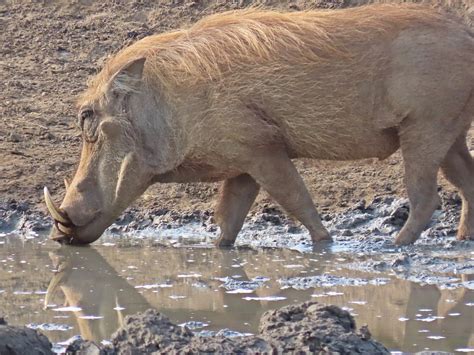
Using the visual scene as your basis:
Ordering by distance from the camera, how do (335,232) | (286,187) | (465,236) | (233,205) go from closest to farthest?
1. (286,187)
2. (465,236)
3. (233,205)
4. (335,232)

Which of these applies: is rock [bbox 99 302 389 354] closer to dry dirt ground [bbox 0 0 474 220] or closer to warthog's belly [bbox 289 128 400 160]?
warthog's belly [bbox 289 128 400 160]

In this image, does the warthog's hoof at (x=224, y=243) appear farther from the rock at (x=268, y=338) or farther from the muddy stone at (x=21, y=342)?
the muddy stone at (x=21, y=342)

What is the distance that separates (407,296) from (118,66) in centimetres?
268

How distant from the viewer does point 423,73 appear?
749 centimetres

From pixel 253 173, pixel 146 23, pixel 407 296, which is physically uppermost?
pixel 146 23

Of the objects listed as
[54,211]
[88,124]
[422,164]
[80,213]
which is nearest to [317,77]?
[422,164]

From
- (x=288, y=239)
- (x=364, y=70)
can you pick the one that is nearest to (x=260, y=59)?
(x=364, y=70)

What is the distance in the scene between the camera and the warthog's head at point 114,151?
7875 mm

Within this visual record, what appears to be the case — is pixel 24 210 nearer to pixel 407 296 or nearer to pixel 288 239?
pixel 288 239

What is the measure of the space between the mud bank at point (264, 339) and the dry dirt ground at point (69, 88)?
3.52m

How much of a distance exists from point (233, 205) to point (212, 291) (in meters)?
1.71

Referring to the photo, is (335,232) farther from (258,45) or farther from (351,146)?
(258,45)

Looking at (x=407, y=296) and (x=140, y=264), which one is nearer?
(x=407, y=296)

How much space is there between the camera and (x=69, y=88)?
10.5m
